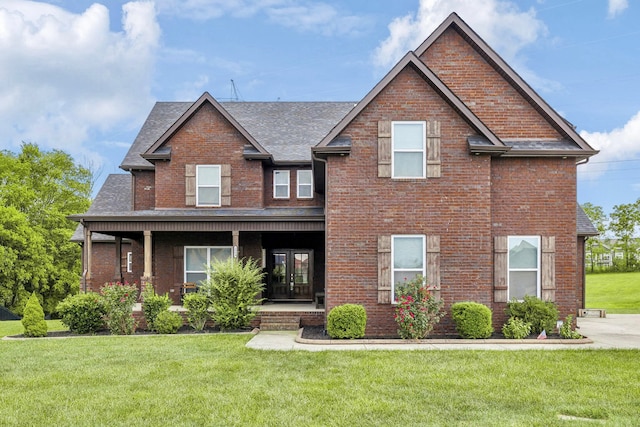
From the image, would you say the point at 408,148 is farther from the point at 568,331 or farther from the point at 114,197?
the point at 114,197

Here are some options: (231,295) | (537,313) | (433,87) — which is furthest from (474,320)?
(231,295)

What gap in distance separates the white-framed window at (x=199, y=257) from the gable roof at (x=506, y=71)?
373 inches

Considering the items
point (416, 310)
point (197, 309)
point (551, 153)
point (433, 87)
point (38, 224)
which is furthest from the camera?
point (38, 224)

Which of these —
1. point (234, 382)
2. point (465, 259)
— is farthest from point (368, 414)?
point (465, 259)

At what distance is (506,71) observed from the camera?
45.2 feet

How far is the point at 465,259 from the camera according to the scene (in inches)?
510

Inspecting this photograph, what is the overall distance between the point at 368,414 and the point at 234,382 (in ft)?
8.18

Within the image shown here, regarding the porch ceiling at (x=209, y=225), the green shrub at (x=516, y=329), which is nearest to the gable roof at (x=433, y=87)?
the porch ceiling at (x=209, y=225)

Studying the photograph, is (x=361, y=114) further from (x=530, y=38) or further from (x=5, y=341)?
(x=530, y=38)

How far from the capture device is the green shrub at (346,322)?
482 inches

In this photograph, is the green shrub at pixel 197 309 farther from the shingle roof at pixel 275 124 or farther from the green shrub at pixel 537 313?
the green shrub at pixel 537 313

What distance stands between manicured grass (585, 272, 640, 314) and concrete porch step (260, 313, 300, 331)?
21.5 meters

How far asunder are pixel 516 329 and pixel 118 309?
10.3 meters

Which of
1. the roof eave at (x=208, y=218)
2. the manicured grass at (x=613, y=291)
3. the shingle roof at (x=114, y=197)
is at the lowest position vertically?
the manicured grass at (x=613, y=291)
